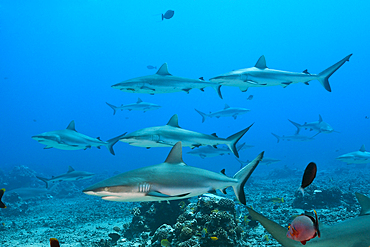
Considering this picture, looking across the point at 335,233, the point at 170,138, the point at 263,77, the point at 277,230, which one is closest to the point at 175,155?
the point at 170,138

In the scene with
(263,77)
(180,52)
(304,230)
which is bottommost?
(304,230)

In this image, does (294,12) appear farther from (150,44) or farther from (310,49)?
(150,44)

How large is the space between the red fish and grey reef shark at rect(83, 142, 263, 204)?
1.05 meters

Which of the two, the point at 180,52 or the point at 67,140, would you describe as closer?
the point at 67,140

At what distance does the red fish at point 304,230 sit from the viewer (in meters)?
1.92

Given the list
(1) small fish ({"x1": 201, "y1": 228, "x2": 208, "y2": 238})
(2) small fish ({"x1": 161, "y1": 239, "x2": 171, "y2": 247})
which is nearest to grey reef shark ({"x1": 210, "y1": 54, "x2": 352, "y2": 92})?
(1) small fish ({"x1": 201, "y1": 228, "x2": 208, "y2": 238})

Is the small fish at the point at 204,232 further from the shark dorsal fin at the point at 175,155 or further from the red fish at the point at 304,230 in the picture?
the red fish at the point at 304,230

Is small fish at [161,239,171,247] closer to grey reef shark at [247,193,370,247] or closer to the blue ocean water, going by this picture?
grey reef shark at [247,193,370,247]

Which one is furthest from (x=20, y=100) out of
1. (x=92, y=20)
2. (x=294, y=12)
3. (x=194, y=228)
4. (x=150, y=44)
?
(x=194, y=228)

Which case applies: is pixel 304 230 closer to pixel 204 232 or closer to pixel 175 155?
pixel 175 155

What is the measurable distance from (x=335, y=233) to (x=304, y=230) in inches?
16.9

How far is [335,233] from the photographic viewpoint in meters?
2.06

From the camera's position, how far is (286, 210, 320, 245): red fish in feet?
6.29

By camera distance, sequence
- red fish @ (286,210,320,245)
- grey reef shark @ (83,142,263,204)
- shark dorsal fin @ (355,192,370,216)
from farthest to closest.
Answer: grey reef shark @ (83,142,263,204) < shark dorsal fin @ (355,192,370,216) < red fish @ (286,210,320,245)
